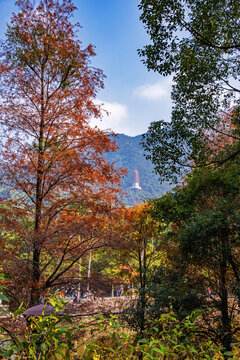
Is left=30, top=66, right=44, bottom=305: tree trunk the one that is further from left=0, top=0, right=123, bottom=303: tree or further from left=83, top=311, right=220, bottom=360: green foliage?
left=83, top=311, right=220, bottom=360: green foliage

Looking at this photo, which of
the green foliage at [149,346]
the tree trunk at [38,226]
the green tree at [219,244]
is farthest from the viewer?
the green tree at [219,244]

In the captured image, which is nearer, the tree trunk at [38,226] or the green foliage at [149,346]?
the green foliage at [149,346]

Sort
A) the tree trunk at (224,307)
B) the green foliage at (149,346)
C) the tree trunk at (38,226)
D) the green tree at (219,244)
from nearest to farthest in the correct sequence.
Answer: the green foliage at (149,346), the tree trunk at (38,226), the green tree at (219,244), the tree trunk at (224,307)

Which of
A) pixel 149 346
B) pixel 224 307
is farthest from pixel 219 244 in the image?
pixel 149 346

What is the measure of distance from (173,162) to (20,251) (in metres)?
3.95

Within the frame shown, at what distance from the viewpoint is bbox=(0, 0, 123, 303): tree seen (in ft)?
16.8

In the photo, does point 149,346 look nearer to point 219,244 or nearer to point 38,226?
point 38,226

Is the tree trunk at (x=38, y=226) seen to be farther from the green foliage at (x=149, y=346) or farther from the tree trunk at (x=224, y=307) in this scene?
the tree trunk at (x=224, y=307)

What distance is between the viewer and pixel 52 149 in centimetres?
494

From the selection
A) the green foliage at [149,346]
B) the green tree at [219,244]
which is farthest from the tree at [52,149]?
the green foliage at [149,346]

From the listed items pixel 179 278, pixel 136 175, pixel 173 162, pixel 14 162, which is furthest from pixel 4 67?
pixel 136 175

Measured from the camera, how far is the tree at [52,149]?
5113 mm

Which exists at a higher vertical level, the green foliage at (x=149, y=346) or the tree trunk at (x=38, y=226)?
the tree trunk at (x=38, y=226)

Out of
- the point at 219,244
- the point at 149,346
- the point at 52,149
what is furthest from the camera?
the point at 219,244
